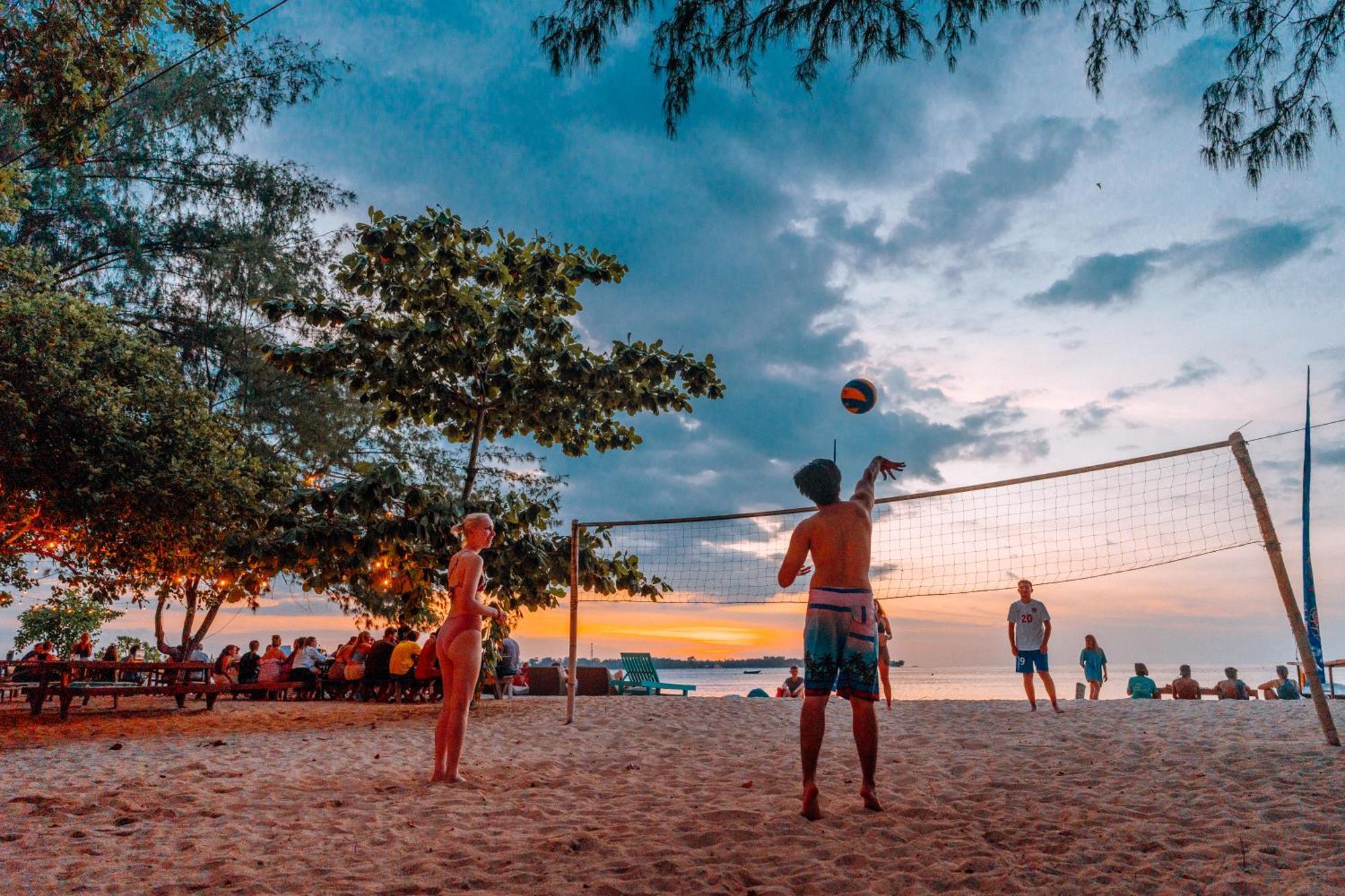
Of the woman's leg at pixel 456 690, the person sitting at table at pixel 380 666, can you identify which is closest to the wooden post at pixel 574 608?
the woman's leg at pixel 456 690

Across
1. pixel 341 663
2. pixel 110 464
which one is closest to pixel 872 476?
pixel 110 464

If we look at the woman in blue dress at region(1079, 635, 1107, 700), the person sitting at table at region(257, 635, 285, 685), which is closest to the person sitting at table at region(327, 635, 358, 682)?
the person sitting at table at region(257, 635, 285, 685)

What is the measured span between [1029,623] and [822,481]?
637 cm

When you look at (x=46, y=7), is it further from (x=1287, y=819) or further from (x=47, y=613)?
(x=47, y=613)

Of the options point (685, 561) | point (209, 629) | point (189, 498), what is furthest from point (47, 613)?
point (685, 561)

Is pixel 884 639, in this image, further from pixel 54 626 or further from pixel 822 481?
pixel 54 626

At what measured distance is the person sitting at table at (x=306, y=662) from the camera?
13.8 metres

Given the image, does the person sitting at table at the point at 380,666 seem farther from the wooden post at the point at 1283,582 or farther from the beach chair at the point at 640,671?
the wooden post at the point at 1283,582

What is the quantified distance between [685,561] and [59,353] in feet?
25.9

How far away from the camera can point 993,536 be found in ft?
29.7

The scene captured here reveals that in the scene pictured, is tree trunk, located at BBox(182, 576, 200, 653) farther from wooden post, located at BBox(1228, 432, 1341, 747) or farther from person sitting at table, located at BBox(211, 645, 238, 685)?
wooden post, located at BBox(1228, 432, 1341, 747)

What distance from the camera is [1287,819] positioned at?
402 cm

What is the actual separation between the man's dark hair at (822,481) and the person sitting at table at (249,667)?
12.7 meters

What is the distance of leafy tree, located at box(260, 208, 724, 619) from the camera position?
946 cm
